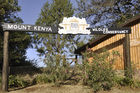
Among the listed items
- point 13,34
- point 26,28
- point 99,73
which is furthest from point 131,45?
point 13,34

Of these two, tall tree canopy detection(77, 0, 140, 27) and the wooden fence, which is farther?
tall tree canopy detection(77, 0, 140, 27)

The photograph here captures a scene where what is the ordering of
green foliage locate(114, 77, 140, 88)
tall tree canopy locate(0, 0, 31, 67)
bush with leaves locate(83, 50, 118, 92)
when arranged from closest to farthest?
bush with leaves locate(83, 50, 118, 92) → green foliage locate(114, 77, 140, 88) → tall tree canopy locate(0, 0, 31, 67)

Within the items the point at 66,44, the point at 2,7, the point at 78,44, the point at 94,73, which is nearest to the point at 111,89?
the point at 94,73

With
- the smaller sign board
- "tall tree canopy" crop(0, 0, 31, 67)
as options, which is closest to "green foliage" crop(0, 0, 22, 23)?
"tall tree canopy" crop(0, 0, 31, 67)

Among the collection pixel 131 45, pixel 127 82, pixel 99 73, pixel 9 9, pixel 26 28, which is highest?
pixel 9 9

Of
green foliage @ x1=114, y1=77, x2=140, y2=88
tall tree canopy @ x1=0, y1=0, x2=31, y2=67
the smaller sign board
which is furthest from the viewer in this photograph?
tall tree canopy @ x1=0, y1=0, x2=31, y2=67

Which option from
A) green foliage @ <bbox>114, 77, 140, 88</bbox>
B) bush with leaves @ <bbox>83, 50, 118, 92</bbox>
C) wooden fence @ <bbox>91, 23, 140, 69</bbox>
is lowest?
green foliage @ <bbox>114, 77, 140, 88</bbox>

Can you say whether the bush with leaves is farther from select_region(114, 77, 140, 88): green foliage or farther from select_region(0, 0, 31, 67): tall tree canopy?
select_region(0, 0, 31, 67): tall tree canopy

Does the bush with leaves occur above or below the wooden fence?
below

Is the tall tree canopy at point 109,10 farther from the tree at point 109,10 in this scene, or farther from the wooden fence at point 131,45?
the wooden fence at point 131,45

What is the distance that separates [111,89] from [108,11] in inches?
640

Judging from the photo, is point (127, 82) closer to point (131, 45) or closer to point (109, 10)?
point (131, 45)

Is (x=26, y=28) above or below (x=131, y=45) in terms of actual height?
above

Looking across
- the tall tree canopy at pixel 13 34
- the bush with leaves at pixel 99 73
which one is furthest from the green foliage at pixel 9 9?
the bush with leaves at pixel 99 73
